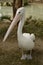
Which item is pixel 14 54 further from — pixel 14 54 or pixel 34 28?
pixel 34 28

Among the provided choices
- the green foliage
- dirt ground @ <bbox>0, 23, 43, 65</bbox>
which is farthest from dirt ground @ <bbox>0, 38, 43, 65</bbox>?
the green foliage

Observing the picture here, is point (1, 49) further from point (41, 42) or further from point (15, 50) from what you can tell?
point (41, 42)

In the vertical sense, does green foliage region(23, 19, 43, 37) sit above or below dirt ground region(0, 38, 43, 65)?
below

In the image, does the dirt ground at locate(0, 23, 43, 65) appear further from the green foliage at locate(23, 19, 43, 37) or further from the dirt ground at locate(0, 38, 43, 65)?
the green foliage at locate(23, 19, 43, 37)

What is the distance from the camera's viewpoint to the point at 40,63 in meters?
3.26

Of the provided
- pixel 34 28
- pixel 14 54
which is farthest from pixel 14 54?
pixel 34 28

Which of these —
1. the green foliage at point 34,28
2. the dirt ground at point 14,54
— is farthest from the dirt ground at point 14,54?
the green foliage at point 34,28

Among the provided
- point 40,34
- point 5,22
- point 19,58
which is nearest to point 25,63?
point 19,58

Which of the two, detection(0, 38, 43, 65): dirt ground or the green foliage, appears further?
the green foliage

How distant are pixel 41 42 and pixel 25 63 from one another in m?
1.07

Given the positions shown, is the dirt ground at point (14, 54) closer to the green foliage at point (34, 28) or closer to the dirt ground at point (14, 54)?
the dirt ground at point (14, 54)

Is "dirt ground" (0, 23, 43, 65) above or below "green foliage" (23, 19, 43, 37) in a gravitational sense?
above

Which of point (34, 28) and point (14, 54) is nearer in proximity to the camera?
point (14, 54)

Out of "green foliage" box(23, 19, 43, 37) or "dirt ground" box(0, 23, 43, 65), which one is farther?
"green foliage" box(23, 19, 43, 37)
